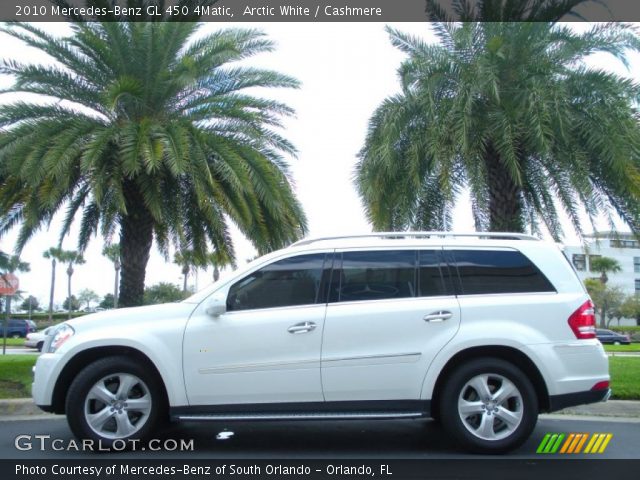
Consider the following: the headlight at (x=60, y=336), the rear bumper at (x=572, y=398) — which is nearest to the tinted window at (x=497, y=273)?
the rear bumper at (x=572, y=398)

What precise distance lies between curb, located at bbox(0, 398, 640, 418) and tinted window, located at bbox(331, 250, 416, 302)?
3.07m

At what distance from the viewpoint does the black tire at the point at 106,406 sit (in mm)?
5883

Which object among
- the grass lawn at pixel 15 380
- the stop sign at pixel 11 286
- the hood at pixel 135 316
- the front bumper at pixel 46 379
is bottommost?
the grass lawn at pixel 15 380

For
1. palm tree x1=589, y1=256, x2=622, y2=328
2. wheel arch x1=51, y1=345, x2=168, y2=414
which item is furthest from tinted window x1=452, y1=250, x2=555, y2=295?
palm tree x1=589, y1=256, x2=622, y2=328

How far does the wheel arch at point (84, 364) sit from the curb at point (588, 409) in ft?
7.13

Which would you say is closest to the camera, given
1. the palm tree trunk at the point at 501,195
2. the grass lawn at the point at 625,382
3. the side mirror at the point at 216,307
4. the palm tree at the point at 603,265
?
the side mirror at the point at 216,307

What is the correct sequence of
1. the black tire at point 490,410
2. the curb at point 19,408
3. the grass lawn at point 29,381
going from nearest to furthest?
the black tire at point 490,410 → the curb at point 19,408 → the grass lawn at point 29,381

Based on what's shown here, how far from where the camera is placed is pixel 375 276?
621 centimetres

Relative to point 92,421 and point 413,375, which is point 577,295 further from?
point 92,421

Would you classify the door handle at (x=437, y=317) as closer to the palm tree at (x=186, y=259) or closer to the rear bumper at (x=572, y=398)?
the rear bumper at (x=572, y=398)

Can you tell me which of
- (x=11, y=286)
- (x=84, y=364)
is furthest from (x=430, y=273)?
(x=11, y=286)

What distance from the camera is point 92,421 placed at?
5898mm

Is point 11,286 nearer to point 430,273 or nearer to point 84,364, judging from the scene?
point 84,364

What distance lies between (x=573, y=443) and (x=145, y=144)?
799cm
